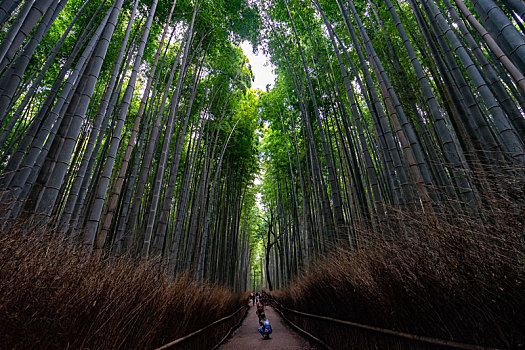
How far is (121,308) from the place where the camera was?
50.5 inches

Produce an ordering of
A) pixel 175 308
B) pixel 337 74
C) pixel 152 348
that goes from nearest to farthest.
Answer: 1. pixel 152 348
2. pixel 175 308
3. pixel 337 74

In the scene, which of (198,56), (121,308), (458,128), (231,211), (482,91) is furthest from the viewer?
(231,211)

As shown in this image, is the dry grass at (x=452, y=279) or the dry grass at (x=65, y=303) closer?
the dry grass at (x=65, y=303)

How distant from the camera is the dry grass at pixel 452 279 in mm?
894

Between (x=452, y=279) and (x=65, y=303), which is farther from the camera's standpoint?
(x=452, y=279)

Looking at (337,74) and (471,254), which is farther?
(337,74)

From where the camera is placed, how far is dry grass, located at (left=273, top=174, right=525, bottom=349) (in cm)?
89

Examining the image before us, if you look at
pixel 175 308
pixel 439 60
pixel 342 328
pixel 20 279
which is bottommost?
pixel 342 328

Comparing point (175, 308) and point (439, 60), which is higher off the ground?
point (439, 60)

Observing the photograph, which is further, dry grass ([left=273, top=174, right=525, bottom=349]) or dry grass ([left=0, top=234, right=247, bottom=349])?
dry grass ([left=273, top=174, right=525, bottom=349])

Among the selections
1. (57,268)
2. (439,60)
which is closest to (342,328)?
(57,268)

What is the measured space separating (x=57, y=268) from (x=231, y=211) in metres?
7.65

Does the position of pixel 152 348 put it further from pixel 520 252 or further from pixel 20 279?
pixel 520 252

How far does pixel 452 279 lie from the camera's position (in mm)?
1117
